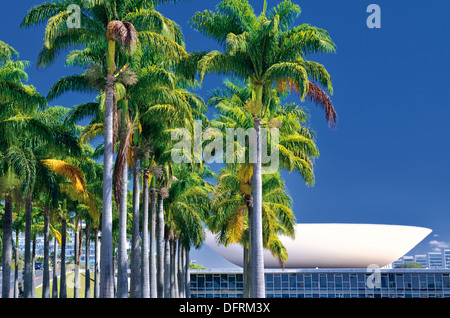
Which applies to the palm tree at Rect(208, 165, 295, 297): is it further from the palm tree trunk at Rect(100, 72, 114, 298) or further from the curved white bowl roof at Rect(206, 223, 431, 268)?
the curved white bowl roof at Rect(206, 223, 431, 268)

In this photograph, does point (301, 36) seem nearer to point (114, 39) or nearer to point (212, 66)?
point (212, 66)

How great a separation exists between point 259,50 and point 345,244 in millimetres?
54124

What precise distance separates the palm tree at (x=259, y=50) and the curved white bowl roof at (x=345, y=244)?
50264 mm

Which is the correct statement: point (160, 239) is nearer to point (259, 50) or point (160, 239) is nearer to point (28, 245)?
point (28, 245)

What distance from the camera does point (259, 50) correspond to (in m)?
25.8

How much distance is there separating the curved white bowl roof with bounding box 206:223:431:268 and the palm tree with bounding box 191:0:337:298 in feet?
165

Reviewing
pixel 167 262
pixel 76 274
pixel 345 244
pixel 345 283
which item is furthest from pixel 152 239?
pixel 345 244

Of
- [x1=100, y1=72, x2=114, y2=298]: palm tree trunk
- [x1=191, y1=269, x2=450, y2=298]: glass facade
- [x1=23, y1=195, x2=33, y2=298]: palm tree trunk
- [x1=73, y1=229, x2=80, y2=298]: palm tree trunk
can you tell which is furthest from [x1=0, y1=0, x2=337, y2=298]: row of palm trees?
[x1=191, y1=269, x2=450, y2=298]: glass facade

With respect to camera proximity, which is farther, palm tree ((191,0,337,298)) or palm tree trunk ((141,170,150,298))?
palm tree trunk ((141,170,150,298))

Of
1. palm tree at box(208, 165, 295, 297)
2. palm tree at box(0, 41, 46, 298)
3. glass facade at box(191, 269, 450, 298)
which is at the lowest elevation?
glass facade at box(191, 269, 450, 298)

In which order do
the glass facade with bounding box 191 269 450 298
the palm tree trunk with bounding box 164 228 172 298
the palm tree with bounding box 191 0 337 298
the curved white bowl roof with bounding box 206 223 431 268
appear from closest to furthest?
the palm tree with bounding box 191 0 337 298
the palm tree trunk with bounding box 164 228 172 298
the glass facade with bounding box 191 269 450 298
the curved white bowl roof with bounding box 206 223 431 268

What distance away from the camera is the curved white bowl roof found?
76.1m

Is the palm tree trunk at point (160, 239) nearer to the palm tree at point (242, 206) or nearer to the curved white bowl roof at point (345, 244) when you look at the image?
the palm tree at point (242, 206)
